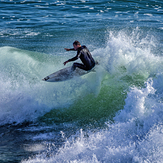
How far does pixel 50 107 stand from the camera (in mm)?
8625

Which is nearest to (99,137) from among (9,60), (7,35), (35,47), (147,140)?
(147,140)

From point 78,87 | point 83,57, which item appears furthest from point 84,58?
point 78,87

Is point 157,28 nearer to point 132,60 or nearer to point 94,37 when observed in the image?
point 94,37

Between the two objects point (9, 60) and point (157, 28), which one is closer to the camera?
point (9, 60)

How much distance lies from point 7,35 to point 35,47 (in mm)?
3903

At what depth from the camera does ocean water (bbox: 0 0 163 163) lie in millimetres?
5715

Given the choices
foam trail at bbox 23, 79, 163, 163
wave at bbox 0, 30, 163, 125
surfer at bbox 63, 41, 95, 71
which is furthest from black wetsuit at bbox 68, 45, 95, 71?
foam trail at bbox 23, 79, 163, 163

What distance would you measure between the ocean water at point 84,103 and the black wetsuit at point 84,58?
746 mm

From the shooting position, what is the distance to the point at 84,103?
28.2ft

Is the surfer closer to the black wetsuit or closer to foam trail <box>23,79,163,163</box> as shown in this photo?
the black wetsuit

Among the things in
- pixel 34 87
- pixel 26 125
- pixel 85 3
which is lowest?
pixel 26 125

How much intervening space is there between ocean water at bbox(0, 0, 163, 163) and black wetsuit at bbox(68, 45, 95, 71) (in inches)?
29.4

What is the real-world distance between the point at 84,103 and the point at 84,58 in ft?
5.86

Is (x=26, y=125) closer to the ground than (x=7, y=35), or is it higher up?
closer to the ground
